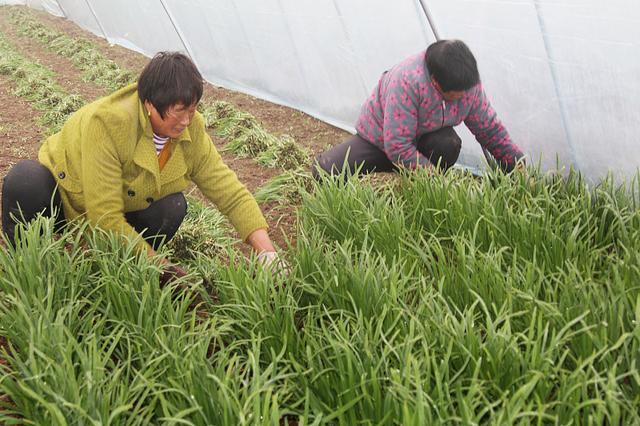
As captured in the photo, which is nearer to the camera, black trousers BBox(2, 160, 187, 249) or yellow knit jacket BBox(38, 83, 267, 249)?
yellow knit jacket BBox(38, 83, 267, 249)

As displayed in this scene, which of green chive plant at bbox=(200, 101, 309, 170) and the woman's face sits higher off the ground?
the woman's face

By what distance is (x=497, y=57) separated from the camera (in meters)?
3.57

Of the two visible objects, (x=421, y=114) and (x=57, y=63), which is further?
(x=57, y=63)

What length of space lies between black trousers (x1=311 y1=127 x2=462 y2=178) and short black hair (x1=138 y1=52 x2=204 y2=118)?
4.40ft

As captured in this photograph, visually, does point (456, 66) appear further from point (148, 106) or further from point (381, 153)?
point (148, 106)

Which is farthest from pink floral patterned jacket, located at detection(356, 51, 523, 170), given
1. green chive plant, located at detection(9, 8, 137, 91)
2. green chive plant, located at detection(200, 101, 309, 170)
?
green chive plant, located at detection(9, 8, 137, 91)

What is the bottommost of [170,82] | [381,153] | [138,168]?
[381,153]

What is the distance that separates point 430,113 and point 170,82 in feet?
5.06

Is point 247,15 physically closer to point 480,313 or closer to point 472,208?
point 472,208

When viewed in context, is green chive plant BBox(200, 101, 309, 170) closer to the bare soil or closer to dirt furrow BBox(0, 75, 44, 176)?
the bare soil

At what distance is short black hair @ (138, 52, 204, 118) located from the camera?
7.15 feet

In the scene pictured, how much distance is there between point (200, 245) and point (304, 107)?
307 cm

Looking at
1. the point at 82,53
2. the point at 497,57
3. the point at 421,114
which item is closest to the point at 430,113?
the point at 421,114

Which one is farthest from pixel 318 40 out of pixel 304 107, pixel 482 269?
pixel 482 269
